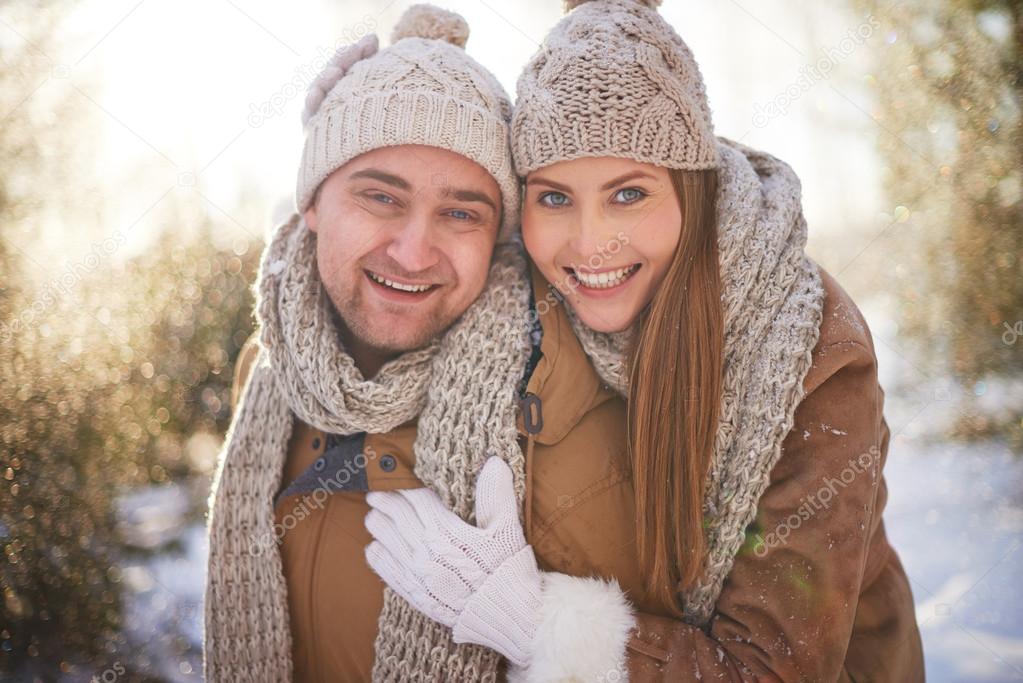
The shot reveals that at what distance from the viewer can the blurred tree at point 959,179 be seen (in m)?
4.08

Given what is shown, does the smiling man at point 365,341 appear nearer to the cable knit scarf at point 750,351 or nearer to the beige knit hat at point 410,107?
the beige knit hat at point 410,107

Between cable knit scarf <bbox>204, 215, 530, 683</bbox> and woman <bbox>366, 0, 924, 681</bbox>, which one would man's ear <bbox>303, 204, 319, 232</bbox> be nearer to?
cable knit scarf <bbox>204, 215, 530, 683</bbox>

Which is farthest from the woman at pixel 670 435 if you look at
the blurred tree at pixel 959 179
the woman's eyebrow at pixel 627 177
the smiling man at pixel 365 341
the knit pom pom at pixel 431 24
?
the blurred tree at pixel 959 179

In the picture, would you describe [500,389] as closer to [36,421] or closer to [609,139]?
[609,139]

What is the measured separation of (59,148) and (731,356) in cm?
274

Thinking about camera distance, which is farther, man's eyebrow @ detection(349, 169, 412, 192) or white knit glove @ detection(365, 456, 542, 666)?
man's eyebrow @ detection(349, 169, 412, 192)

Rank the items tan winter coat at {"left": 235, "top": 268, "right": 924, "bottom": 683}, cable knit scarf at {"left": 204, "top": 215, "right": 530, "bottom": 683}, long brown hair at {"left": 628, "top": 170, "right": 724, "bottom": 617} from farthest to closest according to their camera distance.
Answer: cable knit scarf at {"left": 204, "top": 215, "right": 530, "bottom": 683} → long brown hair at {"left": 628, "top": 170, "right": 724, "bottom": 617} → tan winter coat at {"left": 235, "top": 268, "right": 924, "bottom": 683}

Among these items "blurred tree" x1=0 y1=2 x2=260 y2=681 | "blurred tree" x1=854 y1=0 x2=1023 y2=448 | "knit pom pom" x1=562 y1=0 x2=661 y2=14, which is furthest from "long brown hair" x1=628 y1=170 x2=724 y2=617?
"blurred tree" x1=854 y1=0 x2=1023 y2=448

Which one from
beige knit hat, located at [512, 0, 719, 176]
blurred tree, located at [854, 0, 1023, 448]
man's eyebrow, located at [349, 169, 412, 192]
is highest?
blurred tree, located at [854, 0, 1023, 448]

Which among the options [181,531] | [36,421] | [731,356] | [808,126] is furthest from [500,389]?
[808,126]

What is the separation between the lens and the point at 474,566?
6.18 ft

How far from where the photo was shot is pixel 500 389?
6.71 feet

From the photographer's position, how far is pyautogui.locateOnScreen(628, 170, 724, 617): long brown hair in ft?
6.19

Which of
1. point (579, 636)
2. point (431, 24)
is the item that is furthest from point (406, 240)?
point (579, 636)
